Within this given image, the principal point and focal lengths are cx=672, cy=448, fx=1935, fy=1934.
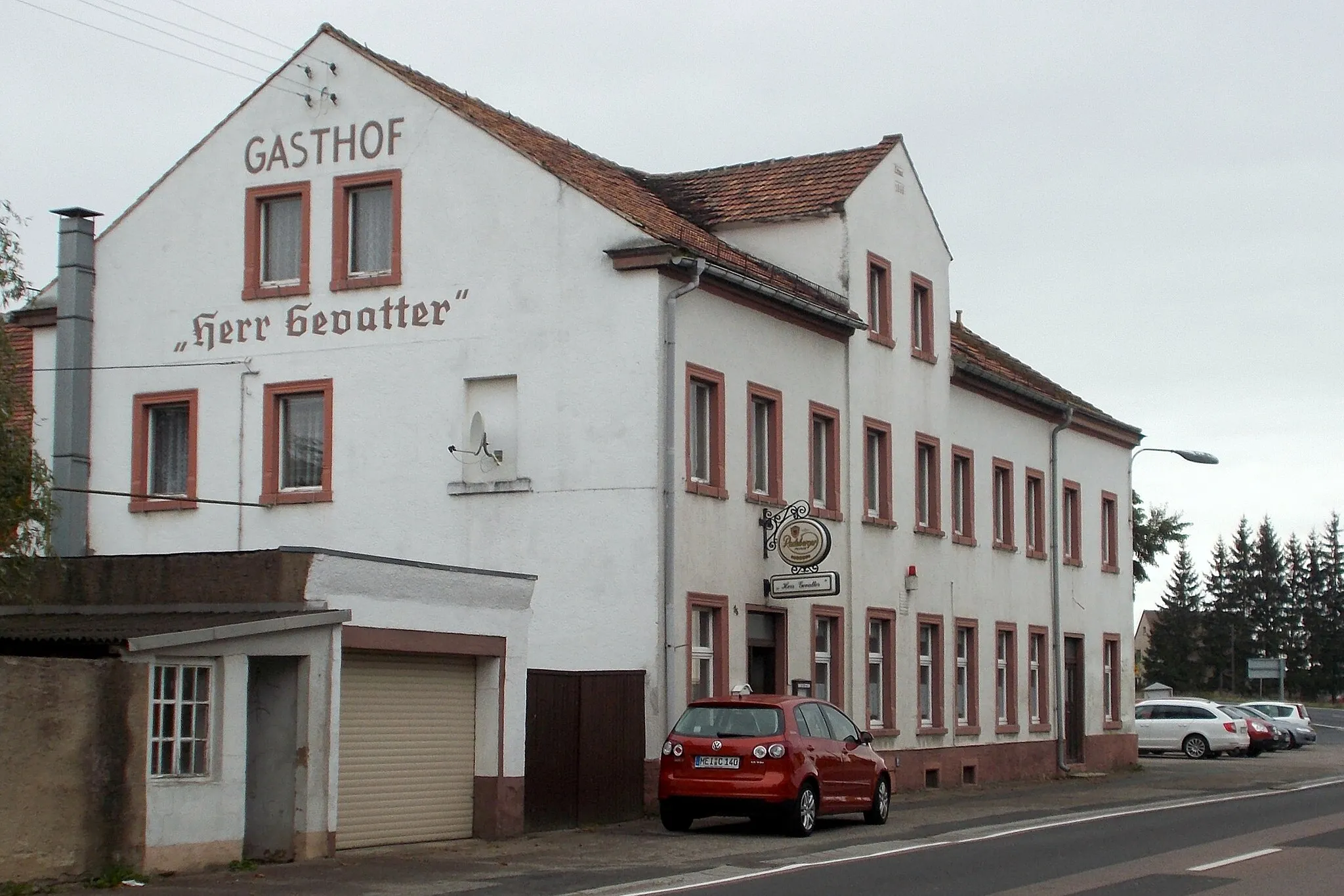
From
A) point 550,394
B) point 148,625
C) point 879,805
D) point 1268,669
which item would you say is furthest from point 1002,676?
point 1268,669

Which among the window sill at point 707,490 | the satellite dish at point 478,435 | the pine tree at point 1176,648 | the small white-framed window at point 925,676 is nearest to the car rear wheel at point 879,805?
the window sill at point 707,490

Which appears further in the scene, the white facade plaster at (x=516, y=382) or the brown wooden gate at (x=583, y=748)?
the white facade plaster at (x=516, y=382)

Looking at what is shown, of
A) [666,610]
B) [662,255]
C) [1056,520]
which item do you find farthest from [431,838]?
[1056,520]

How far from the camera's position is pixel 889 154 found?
33719mm

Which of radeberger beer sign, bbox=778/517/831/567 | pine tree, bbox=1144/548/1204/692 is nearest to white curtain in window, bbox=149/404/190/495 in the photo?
radeberger beer sign, bbox=778/517/831/567

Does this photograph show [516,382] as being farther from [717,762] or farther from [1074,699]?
[1074,699]

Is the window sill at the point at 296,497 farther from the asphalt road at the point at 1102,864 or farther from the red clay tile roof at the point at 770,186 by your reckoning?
the asphalt road at the point at 1102,864

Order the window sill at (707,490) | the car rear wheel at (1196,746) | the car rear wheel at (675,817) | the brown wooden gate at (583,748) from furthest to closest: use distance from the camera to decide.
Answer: the car rear wheel at (1196,746) → the window sill at (707,490) → the brown wooden gate at (583,748) → the car rear wheel at (675,817)

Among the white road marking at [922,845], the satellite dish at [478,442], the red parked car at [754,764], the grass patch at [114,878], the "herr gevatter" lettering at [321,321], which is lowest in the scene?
the white road marking at [922,845]

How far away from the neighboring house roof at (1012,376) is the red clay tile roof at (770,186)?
476cm

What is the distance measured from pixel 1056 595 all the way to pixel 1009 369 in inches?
200

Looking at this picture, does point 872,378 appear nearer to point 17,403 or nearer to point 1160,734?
point 17,403

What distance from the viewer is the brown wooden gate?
2272 centimetres

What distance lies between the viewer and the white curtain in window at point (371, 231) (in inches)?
1125
